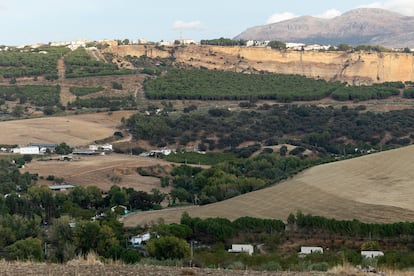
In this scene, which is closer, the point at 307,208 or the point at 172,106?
the point at 307,208

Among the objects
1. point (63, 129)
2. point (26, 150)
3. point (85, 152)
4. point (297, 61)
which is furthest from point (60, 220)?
point (297, 61)

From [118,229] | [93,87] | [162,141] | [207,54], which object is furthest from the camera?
[207,54]

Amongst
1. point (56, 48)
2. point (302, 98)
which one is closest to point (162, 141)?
point (302, 98)

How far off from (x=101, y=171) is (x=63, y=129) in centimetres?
1861

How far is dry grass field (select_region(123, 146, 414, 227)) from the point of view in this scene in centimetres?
2941

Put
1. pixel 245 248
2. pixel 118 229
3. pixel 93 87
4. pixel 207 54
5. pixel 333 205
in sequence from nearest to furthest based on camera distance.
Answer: pixel 245 248 < pixel 118 229 < pixel 333 205 < pixel 93 87 < pixel 207 54

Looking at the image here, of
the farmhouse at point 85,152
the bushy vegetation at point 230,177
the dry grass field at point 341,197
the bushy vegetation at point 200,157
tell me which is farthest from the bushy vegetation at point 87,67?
the dry grass field at point 341,197

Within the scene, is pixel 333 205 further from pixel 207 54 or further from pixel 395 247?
pixel 207 54

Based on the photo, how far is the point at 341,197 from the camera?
31875 mm

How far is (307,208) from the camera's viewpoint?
3127 cm

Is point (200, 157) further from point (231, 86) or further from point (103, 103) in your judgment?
point (231, 86)

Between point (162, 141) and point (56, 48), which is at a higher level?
point (56, 48)

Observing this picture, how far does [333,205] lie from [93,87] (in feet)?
197

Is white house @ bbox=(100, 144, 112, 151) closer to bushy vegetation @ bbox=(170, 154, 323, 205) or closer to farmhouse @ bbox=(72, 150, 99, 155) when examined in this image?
farmhouse @ bbox=(72, 150, 99, 155)
